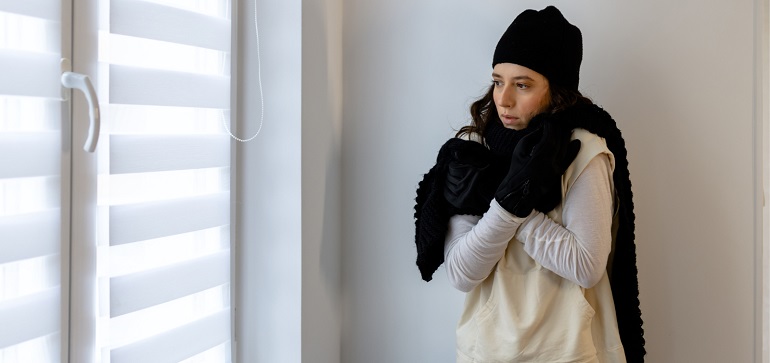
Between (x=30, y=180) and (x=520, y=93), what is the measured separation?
0.89 m

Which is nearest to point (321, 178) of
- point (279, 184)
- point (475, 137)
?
point (279, 184)

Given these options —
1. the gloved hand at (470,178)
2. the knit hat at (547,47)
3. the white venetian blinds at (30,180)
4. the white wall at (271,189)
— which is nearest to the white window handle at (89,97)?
the white venetian blinds at (30,180)

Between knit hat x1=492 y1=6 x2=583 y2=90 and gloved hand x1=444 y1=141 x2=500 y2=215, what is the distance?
0.62ft

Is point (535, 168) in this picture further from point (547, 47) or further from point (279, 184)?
point (279, 184)

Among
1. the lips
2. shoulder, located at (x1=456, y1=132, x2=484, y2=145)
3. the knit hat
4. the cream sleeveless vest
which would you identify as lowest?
the cream sleeveless vest

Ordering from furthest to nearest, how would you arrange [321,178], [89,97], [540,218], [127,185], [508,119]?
[321,178] < [508,119] < [540,218] < [127,185] < [89,97]

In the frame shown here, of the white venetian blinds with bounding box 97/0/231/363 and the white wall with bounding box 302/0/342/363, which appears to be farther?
the white wall with bounding box 302/0/342/363

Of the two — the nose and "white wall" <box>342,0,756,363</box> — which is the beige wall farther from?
the nose

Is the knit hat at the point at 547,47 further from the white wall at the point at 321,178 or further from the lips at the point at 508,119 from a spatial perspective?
the white wall at the point at 321,178

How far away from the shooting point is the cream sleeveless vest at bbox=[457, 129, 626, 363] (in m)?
1.30

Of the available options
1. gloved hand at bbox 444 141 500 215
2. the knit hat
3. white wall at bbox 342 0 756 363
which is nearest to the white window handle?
gloved hand at bbox 444 141 500 215

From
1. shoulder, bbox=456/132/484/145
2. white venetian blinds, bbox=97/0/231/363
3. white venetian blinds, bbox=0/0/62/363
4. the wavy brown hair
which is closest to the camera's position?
white venetian blinds, bbox=0/0/62/363

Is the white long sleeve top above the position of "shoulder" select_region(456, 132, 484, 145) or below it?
below

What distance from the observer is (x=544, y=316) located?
4.40 feet
